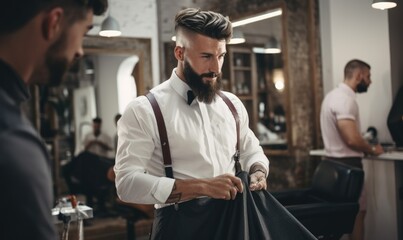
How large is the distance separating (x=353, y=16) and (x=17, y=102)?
15.2ft

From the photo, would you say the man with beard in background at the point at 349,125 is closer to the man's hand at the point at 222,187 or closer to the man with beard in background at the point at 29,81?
the man's hand at the point at 222,187

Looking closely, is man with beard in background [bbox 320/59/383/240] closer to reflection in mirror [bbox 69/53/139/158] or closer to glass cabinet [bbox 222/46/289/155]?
glass cabinet [bbox 222/46/289/155]

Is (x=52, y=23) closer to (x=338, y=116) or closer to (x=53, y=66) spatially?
(x=53, y=66)

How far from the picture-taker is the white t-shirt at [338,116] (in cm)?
414

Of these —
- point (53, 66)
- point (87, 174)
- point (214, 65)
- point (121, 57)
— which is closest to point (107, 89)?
point (121, 57)

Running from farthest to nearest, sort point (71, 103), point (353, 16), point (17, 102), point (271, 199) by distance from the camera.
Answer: point (71, 103), point (353, 16), point (271, 199), point (17, 102)

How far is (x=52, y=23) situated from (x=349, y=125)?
3635 mm

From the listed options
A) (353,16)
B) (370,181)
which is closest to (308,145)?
(370,181)

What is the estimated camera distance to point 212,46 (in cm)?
185

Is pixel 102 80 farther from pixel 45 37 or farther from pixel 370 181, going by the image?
pixel 45 37

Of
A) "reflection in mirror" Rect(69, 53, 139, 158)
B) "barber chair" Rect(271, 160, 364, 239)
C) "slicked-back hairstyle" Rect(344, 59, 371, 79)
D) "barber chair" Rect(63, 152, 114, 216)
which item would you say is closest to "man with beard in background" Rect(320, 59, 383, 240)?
"slicked-back hairstyle" Rect(344, 59, 371, 79)

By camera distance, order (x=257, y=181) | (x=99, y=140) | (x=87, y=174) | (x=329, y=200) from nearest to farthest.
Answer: (x=257, y=181) → (x=329, y=200) → (x=87, y=174) → (x=99, y=140)

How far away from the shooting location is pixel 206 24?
1833 millimetres

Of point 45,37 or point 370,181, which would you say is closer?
point 45,37
